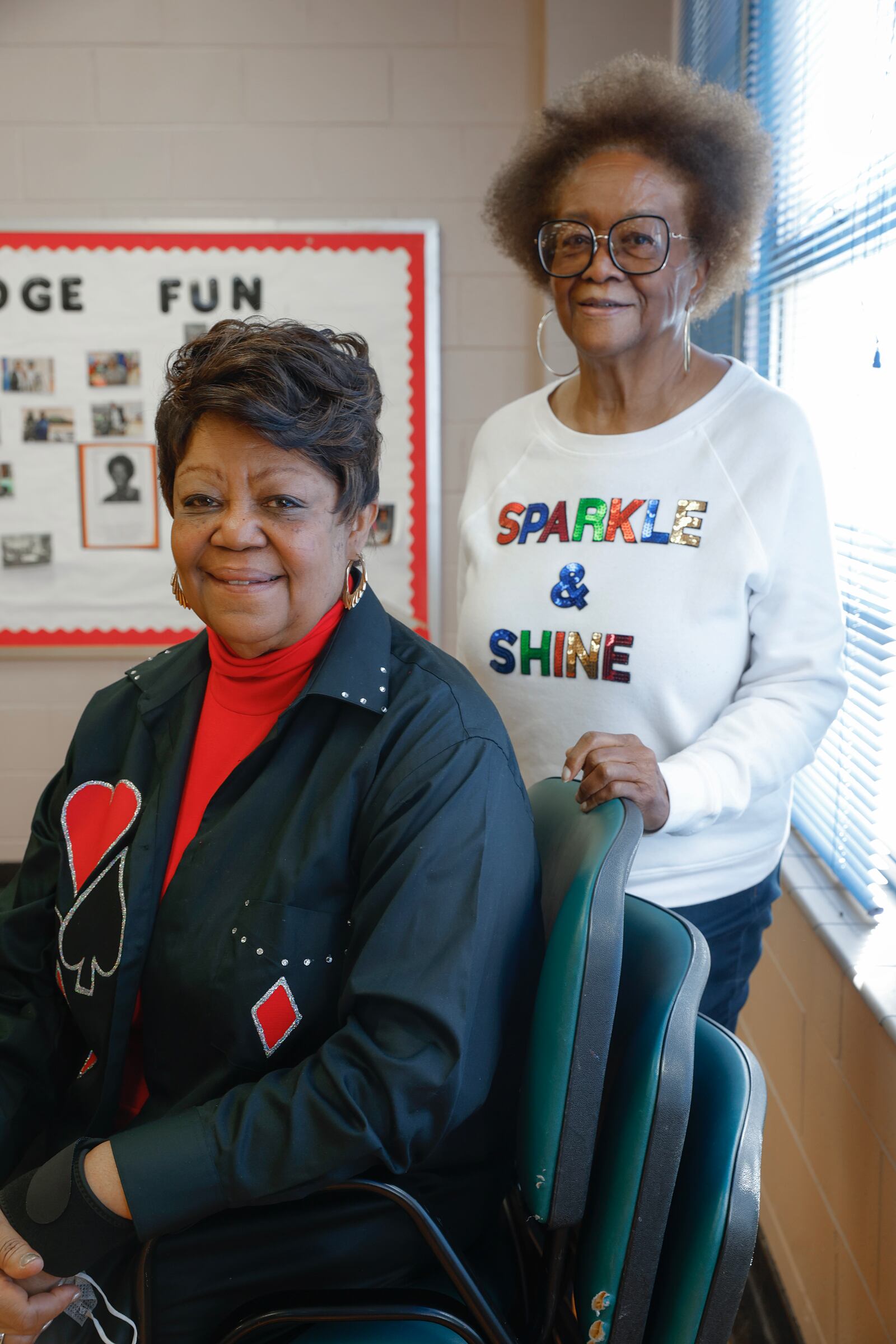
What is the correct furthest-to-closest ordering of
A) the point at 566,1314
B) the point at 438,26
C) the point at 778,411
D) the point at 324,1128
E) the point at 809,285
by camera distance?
the point at 438,26 → the point at 809,285 → the point at 778,411 → the point at 566,1314 → the point at 324,1128

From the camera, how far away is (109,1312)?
1.07 m

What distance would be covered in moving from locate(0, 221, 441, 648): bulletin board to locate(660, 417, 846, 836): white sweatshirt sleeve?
1727 millimetres

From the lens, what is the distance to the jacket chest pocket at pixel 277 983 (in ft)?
3.59

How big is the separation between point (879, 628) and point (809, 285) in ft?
2.52

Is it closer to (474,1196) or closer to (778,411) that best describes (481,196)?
(778,411)

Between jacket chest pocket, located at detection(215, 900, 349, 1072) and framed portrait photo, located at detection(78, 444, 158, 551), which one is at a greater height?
framed portrait photo, located at detection(78, 444, 158, 551)

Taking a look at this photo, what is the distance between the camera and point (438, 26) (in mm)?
2891

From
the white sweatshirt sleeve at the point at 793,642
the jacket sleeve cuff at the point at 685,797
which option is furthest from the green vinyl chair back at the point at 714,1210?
the white sweatshirt sleeve at the point at 793,642

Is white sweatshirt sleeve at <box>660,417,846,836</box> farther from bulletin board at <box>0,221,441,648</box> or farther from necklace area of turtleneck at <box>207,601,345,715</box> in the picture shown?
bulletin board at <box>0,221,441,648</box>

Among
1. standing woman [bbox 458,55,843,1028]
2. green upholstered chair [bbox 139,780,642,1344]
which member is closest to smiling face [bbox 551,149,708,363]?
standing woman [bbox 458,55,843,1028]

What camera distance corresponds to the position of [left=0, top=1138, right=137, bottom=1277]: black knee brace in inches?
39.3

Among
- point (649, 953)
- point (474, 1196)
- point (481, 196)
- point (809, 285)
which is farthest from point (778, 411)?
point (481, 196)

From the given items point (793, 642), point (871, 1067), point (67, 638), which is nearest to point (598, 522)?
point (793, 642)

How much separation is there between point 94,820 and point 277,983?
340mm
